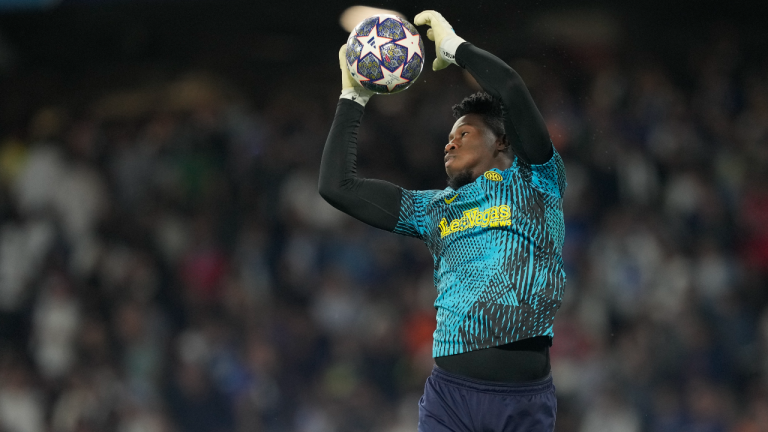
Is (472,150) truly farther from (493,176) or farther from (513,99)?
(513,99)

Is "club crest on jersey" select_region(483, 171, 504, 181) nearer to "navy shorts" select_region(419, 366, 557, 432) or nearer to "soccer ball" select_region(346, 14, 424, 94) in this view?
"soccer ball" select_region(346, 14, 424, 94)

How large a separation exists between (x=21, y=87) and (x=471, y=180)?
9662 millimetres

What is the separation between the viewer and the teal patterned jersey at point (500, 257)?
321cm

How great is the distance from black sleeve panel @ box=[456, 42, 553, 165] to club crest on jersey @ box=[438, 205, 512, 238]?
23cm

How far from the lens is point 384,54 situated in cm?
357

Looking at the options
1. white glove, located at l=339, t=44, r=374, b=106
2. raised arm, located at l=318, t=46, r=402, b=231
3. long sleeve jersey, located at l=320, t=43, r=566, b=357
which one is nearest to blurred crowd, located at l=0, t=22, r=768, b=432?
white glove, located at l=339, t=44, r=374, b=106

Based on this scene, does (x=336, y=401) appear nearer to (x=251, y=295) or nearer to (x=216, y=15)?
(x=251, y=295)

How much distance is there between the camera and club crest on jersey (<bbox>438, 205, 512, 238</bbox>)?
3.29 metres

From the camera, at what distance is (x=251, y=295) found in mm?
9062

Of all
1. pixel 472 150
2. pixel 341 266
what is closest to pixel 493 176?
pixel 472 150

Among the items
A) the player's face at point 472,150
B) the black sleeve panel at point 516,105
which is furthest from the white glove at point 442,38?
the player's face at point 472,150

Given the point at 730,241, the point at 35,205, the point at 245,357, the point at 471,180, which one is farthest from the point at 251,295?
the point at 471,180

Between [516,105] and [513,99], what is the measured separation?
0.08 ft

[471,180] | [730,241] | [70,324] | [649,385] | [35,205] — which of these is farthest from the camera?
[35,205]
